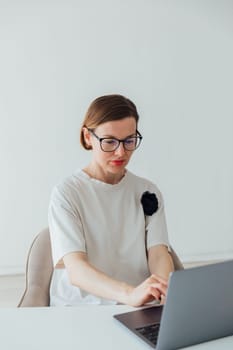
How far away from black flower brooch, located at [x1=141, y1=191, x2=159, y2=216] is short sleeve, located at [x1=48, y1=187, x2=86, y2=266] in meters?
0.26

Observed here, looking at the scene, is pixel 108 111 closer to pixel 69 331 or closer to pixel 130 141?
pixel 130 141

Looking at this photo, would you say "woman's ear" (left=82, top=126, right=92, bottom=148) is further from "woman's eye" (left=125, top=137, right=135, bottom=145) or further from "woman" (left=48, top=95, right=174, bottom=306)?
"woman's eye" (left=125, top=137, right=135, bottom=145)

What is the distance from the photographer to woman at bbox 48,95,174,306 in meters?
1.97

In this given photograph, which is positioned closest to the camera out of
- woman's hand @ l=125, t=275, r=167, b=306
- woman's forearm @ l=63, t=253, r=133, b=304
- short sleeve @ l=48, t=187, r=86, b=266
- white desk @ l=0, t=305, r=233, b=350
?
white desk @ l=0, t=305, r=233, b=350

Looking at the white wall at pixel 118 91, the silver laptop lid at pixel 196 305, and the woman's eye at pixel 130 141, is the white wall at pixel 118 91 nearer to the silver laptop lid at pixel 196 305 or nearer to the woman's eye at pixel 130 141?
the woman's eye at pixel 130 141

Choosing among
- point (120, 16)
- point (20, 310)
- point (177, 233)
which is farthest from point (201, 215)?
point (20, 310)

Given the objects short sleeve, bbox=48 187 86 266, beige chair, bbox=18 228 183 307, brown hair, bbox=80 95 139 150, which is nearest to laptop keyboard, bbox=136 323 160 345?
short sleeve, bbox=48 187 86 266

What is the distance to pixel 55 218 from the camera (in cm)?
198

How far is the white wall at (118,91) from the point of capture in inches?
154

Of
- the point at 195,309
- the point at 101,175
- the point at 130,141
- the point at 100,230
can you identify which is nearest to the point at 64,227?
the point at 100,230

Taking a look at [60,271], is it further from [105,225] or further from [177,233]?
[177,233]

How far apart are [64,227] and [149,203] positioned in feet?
1.16

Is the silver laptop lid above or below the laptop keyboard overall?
above

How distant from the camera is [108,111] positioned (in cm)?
199
